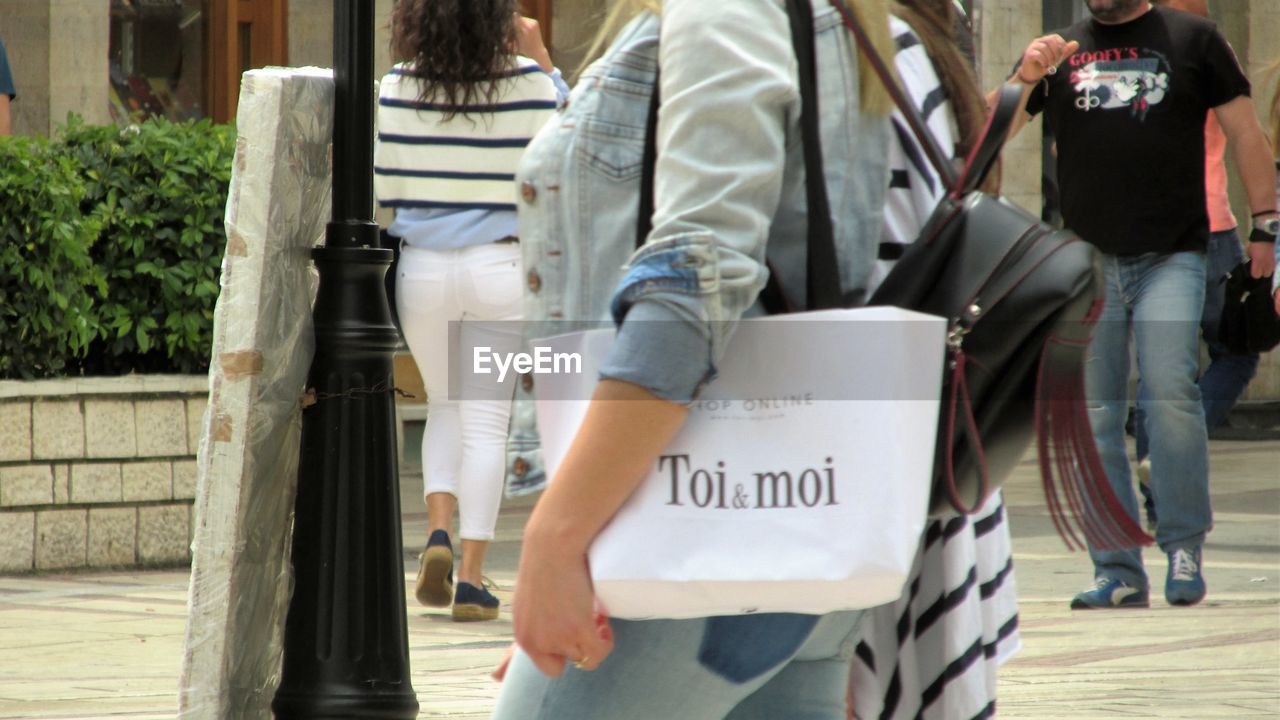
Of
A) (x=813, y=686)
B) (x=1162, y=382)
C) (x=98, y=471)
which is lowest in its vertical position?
(x=98, y=471)

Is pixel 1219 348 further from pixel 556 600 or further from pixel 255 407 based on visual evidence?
pixel 556 600

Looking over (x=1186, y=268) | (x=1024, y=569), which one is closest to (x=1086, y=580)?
(x=1024, y=569)

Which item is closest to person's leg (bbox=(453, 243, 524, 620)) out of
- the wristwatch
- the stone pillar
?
the wristwatch

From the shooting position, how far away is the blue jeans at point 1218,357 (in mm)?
8180

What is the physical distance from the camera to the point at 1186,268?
Result: 660 centimetres

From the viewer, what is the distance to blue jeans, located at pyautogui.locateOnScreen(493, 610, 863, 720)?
6.93ft

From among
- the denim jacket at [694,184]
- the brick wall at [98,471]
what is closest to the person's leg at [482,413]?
the brick wall at [98,471]

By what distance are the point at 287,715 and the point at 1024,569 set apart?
4564 millimetres

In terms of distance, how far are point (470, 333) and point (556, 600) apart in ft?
14.3

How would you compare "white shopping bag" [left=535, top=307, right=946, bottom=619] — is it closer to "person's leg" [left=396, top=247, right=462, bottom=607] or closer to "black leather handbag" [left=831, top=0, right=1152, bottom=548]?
"black leather handbag" [left=831, top=0, right=1152, bottom=548]

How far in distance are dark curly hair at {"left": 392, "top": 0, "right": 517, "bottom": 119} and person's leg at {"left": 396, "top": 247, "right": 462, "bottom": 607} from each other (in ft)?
1.69

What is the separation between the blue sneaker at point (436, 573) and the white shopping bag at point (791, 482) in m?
4.32

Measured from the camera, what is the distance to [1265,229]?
7090mm

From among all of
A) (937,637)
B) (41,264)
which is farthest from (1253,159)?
(937,637)
